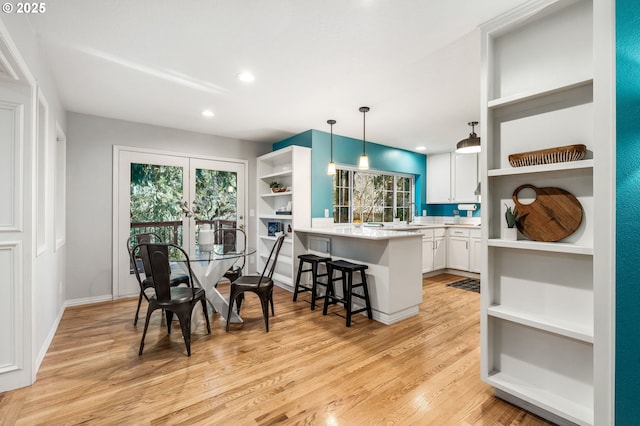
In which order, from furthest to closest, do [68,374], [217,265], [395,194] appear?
1. [395,194]
2. [217,265]
3. [68,374]

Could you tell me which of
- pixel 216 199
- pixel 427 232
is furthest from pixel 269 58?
pixel 427 232

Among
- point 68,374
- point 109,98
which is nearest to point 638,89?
point 68,374

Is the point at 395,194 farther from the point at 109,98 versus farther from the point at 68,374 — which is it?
the point at 68,374

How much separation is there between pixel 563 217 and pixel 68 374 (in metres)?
3.52

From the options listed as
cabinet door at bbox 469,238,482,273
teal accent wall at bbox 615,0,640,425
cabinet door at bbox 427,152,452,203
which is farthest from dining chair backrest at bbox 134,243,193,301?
cabinet door at bbox 427,152,452,203

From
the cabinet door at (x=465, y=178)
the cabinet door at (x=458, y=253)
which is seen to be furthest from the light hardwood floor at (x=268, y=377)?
the cabinet door at (x=465, y=178)

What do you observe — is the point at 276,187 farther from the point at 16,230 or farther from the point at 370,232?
the point at 16,230

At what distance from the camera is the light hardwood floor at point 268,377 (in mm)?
1770

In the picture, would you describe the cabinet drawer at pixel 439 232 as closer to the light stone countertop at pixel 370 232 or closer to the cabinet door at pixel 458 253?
the light stone countertop at pixel 370 232

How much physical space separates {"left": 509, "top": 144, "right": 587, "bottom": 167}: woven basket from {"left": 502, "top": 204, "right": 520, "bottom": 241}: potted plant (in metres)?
0.30

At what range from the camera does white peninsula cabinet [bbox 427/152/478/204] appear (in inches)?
227

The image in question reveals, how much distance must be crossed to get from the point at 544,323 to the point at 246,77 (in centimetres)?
300

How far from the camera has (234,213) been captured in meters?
5.12

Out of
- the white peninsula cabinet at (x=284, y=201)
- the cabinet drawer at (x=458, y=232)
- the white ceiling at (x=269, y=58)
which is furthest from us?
the cabinet drawer at (x=458, y=232)
